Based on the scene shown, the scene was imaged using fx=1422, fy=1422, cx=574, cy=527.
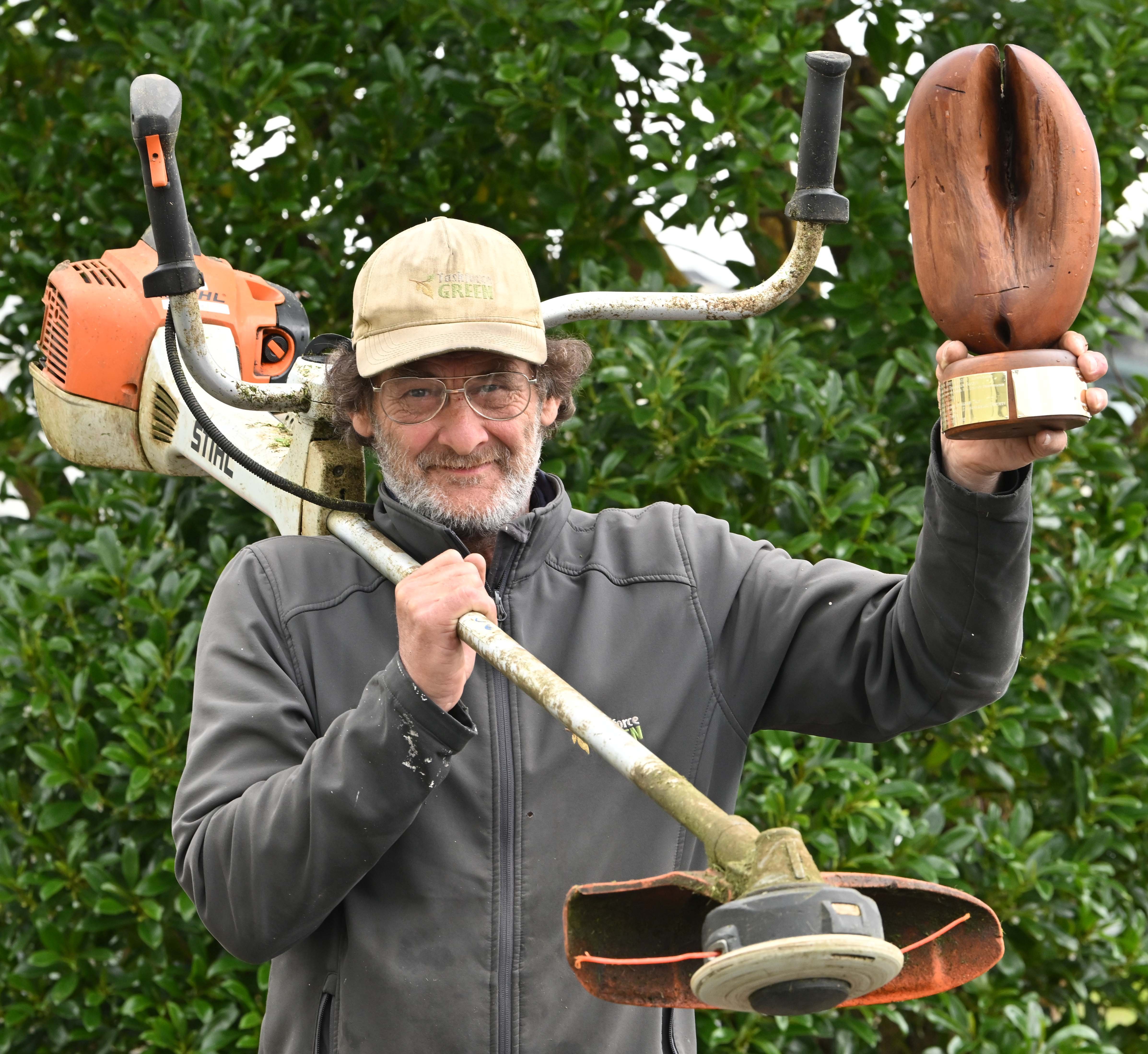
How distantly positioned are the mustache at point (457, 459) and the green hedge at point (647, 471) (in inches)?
38.3

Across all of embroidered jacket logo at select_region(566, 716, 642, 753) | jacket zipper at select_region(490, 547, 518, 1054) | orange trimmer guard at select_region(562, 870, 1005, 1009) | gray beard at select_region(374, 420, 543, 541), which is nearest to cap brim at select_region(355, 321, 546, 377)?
gray beard at select_region(374, 420, 543, 541)

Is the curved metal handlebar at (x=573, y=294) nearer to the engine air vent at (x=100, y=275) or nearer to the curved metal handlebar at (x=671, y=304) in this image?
the curved metal handlebar at (x=671, y=304)

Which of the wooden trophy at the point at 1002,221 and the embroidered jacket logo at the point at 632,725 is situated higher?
the wooden trophy at the point at 1002,221

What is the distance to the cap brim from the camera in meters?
2.05

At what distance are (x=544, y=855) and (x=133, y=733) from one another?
4.65ft

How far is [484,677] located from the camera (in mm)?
1976

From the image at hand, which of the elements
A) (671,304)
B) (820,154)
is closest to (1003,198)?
(820,154)

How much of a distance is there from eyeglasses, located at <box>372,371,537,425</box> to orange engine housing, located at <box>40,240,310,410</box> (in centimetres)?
44

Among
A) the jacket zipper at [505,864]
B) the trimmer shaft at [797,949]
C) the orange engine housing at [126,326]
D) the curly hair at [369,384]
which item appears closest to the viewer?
the trimmer shaft at [797,949]

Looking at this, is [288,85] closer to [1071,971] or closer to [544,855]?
[544,855]

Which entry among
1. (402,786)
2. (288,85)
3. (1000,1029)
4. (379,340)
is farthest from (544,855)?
(288,85)

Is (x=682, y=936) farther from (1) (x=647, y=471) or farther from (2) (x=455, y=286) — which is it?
(1) (x=647, y=471)

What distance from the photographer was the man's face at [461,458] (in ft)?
6.91

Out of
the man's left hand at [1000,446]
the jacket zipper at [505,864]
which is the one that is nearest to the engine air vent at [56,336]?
the jacket zipper at [505,864]
